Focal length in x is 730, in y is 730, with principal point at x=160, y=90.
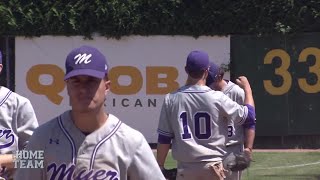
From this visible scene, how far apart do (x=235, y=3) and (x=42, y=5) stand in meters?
4.37

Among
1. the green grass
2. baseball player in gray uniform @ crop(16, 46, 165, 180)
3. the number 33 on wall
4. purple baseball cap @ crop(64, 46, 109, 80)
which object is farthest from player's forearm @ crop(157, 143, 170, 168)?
the number 33 on wall

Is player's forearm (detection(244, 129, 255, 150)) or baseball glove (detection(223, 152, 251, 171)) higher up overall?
player's forearm (detection(244, 129, 255, 150))

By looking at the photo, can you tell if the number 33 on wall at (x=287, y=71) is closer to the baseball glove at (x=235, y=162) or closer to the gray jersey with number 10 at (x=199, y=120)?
the baseball glove at (x=235, y=162)

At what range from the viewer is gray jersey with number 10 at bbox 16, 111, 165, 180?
3.52 metres

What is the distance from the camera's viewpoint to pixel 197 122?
6340mm

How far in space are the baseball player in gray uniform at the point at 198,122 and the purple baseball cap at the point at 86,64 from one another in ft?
9.47

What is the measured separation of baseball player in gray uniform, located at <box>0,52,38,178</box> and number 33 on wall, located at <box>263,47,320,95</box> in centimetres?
1182

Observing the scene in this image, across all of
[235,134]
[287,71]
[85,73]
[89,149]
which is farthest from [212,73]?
[287,71]

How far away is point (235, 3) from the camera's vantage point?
16.4 m

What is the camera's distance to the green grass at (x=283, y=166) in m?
11.9

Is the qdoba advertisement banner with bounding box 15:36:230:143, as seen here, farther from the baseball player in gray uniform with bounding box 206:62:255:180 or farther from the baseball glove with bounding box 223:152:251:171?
the baseball glove with bounding box 223:152:251:171

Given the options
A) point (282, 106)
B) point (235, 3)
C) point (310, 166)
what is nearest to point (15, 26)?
A: point (235, 3)

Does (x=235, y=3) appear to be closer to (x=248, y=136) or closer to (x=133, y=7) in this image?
(x=133, y=7)

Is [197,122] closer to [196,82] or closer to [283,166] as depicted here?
[196,82]
